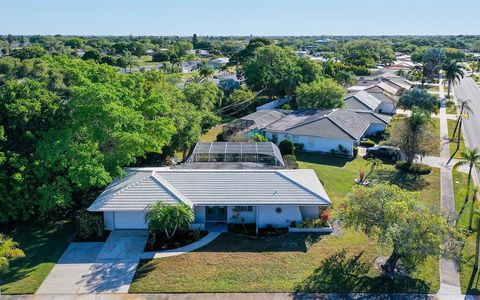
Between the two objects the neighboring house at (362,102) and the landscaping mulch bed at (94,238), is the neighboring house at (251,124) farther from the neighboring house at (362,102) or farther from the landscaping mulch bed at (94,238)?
the landscaping mulch bed at (94,238)

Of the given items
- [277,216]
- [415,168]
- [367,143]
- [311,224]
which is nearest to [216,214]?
[277,216]

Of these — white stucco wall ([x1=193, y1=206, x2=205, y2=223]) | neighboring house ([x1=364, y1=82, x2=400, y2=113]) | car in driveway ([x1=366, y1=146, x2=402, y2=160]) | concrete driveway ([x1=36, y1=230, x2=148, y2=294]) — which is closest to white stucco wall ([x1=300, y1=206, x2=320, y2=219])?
white stucco wall ([x1=193, y1=206, x2=205, y2=223])

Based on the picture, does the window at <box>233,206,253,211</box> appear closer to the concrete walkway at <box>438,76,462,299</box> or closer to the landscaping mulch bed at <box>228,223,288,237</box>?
the landscaping mulch bed at <box>228,223,288,237</box>

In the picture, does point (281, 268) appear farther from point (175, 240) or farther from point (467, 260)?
point (467, 260)

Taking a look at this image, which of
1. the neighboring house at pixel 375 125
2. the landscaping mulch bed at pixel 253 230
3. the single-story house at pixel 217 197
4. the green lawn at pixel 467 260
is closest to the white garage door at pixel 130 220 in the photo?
the single-story house at pixel 217 197

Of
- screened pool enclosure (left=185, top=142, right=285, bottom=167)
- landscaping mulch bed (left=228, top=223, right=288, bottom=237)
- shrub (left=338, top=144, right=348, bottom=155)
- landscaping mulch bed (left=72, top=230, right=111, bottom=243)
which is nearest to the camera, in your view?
landscaping mulch bed (left=72, top=230, right=111, bottom=243)

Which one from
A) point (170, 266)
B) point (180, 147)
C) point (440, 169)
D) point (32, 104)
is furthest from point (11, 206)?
point (440, 169)

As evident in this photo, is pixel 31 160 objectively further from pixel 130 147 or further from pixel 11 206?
pixel 130 147

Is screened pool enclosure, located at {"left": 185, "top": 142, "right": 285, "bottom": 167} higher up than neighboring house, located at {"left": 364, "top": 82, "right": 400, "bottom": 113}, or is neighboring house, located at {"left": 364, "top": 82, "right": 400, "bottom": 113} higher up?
neighboring house, located at {"left": 364, "top": 82, "right": 400, "bottom": 113}
